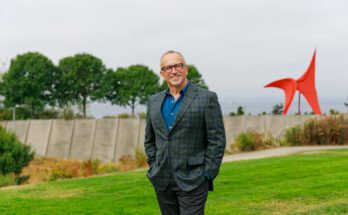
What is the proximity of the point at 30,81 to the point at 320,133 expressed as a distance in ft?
105

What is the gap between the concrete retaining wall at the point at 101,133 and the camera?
22.4 m

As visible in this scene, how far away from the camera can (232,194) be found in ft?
29.2

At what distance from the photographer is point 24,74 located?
47094 mm

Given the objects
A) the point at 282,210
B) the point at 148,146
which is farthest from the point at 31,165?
the point at 148,146

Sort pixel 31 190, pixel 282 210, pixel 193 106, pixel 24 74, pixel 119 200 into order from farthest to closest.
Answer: pixel 24 74 → pixel 31 190 → pixel 119 200 → pixel 282 210 → pixel 193 106

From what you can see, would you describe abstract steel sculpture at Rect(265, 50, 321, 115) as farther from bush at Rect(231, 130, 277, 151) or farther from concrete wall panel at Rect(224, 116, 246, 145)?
bush at Rect(231, 130, 277, 151)

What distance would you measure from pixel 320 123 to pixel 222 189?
11623 millimetres

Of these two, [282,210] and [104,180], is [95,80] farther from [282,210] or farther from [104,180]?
[282,210]

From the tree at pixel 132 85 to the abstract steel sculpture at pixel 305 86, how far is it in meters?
22.0

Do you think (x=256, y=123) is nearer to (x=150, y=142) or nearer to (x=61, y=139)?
(x=61, y=139)

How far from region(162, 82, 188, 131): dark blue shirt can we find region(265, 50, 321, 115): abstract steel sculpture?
2222 centimetres

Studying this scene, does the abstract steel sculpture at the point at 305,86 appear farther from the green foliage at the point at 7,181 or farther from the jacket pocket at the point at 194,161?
the jacket pocket at the point at 194,161

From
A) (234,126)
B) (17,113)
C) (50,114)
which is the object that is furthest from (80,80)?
(234,126)

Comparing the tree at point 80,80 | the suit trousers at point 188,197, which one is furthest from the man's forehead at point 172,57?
the tree at point 80,80
